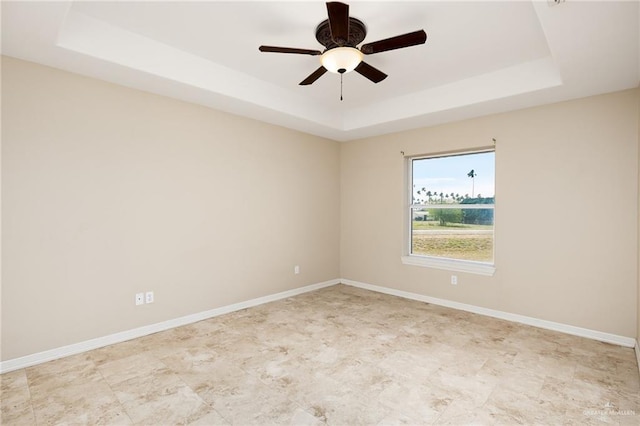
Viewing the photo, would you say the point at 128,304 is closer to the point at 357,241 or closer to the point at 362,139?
the point at 357,241

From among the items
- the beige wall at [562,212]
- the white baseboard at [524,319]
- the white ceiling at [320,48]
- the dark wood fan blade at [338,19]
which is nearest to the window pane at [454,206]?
the beige wall at [562,212]

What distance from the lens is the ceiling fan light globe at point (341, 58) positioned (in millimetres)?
2362

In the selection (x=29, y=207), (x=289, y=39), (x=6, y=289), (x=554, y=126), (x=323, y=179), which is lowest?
(x=6, y=289)

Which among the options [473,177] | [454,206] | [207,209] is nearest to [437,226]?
[454,206]

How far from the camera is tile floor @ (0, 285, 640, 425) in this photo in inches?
79.0

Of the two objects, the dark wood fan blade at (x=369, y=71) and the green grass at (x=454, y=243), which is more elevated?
the dark wood fan blade at (x=369, y=71)

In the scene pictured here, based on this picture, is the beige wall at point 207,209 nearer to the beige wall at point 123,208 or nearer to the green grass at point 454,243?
the beige wall at point 123,208

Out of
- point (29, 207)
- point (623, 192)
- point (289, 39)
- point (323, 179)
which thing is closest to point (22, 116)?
point (29, 207)

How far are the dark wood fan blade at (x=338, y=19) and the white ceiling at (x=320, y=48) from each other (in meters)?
0.31

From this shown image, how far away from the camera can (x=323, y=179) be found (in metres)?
5.25

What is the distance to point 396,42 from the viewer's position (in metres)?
2.24

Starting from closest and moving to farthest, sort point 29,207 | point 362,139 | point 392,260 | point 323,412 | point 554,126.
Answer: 1. point 323,412
2. point 29,207
3. point 554,126
4. point 392,260
5. point 362,139

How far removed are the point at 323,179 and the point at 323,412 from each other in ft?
12.1

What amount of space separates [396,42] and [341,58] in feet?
1.33
